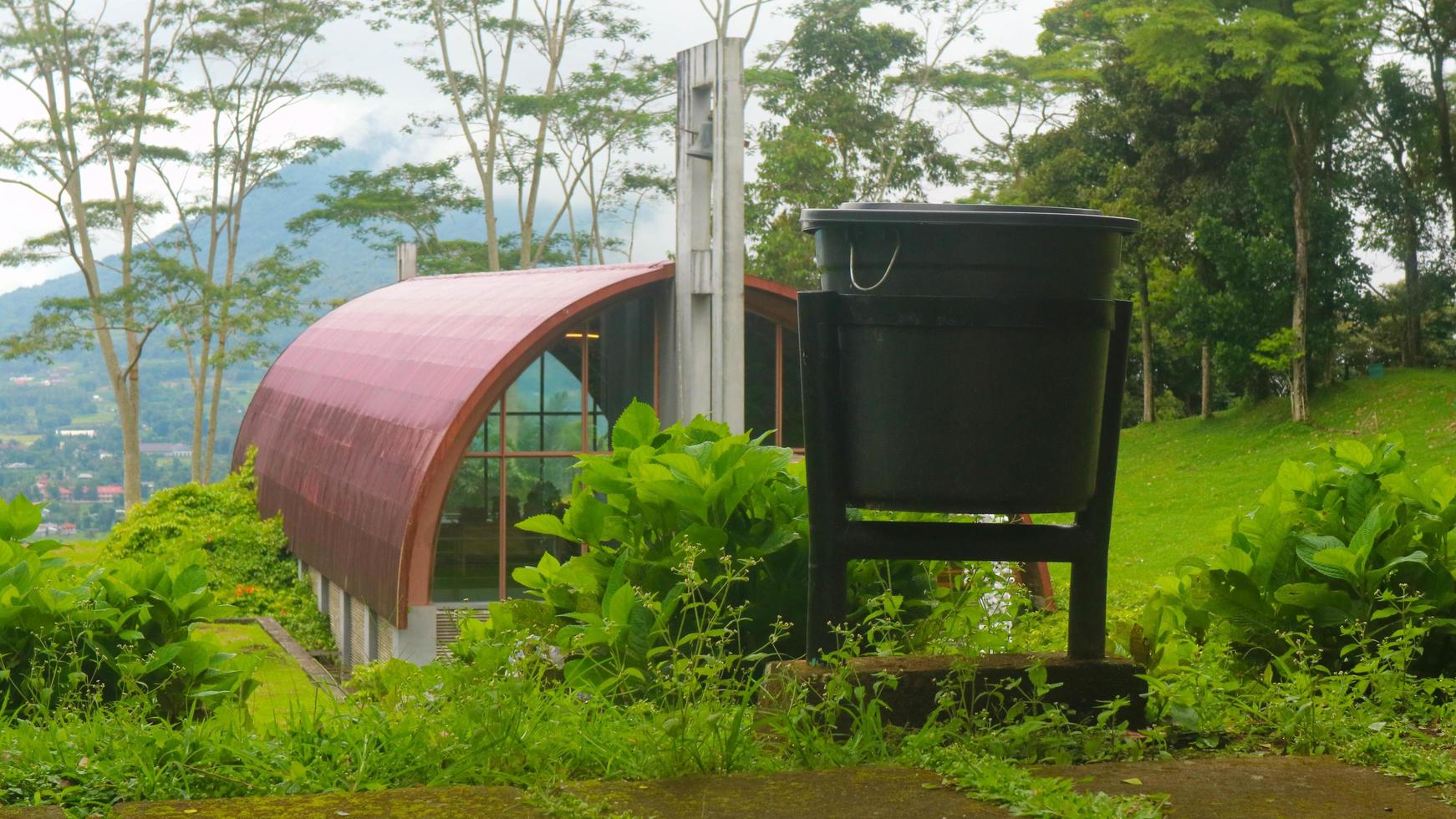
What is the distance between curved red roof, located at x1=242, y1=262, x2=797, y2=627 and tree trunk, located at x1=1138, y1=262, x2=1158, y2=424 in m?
12.9

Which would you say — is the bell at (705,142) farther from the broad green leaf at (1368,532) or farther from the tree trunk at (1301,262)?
the tree trunk at (1301,262)

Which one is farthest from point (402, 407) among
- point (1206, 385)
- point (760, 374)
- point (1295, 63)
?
point (1206, 385)

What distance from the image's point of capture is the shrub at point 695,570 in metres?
3.08

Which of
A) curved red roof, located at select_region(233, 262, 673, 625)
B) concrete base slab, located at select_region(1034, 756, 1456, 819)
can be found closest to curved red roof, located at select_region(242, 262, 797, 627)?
curved red roof, located at select_region(233, 262, 673, 625)

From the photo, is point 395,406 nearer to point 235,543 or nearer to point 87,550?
point 235,543

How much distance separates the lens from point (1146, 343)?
2839cm

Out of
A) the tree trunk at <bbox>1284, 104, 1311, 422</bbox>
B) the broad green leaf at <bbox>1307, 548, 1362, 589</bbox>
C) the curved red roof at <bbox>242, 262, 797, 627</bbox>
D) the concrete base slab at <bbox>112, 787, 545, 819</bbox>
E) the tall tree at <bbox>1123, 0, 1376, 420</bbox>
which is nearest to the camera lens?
the concrete base slab at <bbox>112, 787, 545, 819</bbox>

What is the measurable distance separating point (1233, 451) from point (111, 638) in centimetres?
2262

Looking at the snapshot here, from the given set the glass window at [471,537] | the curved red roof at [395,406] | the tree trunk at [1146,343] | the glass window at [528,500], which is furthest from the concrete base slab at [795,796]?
the tree trunk at [1146,343]

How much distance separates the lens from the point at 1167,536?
19.7 meters

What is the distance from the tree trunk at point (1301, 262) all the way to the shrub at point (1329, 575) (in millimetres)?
20990

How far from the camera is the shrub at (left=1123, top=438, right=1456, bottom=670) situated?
3410 mm

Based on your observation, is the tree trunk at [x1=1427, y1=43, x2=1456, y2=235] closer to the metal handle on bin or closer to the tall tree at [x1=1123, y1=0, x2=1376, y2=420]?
the tall tree at [x1=1123, y1=0, x2=1376, y2=420]

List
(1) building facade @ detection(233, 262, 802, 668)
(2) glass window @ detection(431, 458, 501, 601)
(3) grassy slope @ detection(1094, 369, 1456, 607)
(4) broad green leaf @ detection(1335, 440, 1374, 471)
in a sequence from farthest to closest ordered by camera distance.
Answer: (3) grassy slope @ detection(1094, 369, 1456, 607)
(2) glass window @ detection(431, 458, 501, 601)
(1) building facade @ detection(233, 262, 802, 668)
(4) broad green leaf @ detection(1335, 440, 1374, 471)
